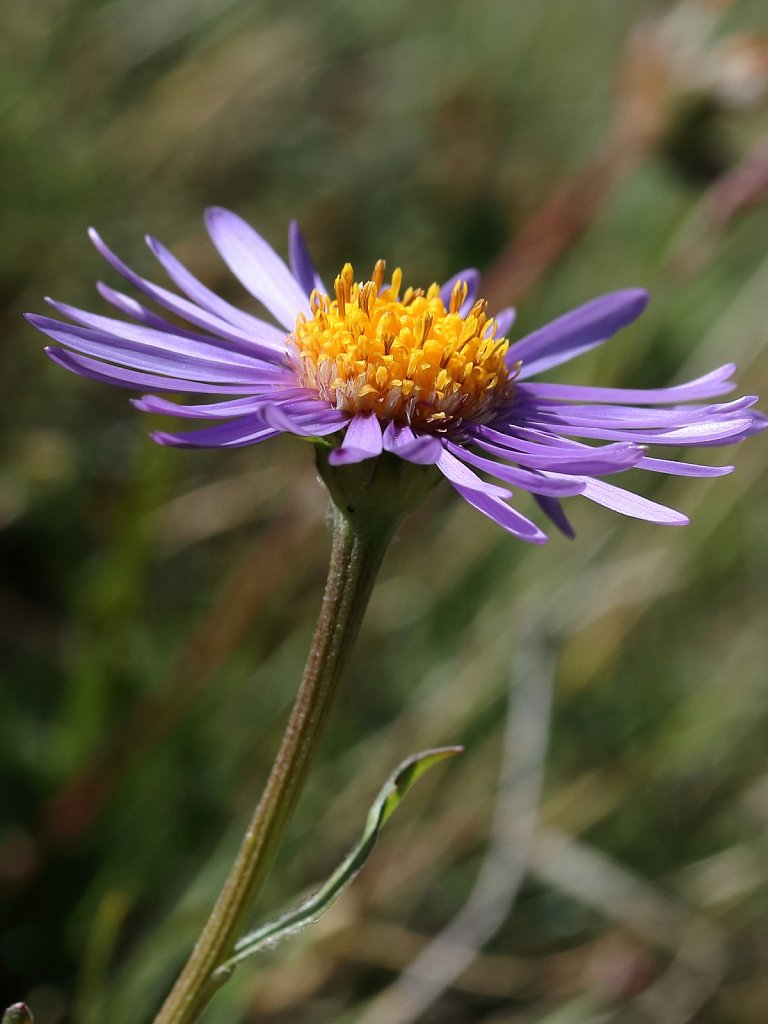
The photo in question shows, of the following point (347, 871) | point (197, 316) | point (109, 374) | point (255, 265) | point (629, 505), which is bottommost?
point (347, 871)

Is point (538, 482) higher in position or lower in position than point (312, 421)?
lower

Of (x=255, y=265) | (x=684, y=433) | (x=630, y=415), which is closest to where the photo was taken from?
(x=684, y=433)

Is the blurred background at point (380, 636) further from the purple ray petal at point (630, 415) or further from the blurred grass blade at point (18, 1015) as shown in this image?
the purple ray petal at point (630, 415)

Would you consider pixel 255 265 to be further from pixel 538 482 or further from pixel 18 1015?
pixel 18 1015

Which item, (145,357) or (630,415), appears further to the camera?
(630,415)

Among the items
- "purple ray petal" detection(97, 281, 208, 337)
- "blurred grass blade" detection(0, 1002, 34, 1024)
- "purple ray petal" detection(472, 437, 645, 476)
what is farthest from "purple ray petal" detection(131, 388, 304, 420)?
"blurred grass blade" detection(0, 1002, 34, 1024)

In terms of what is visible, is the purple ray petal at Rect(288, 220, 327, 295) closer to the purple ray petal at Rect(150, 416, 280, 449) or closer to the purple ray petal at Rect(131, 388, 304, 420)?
the purple ray petal at Rect(131, 388, 304, 420)

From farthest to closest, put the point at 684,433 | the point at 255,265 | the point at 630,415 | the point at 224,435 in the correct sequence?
the point at 255,265 → the point at 630,415 → the point at 684,433 → the point at 224,435

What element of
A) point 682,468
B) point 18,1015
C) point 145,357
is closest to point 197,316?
point 145,357
